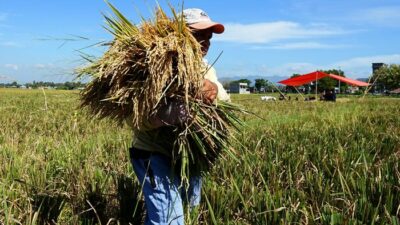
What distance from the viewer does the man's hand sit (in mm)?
2527

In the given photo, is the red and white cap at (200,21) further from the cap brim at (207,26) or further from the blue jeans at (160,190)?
the blue jeans at (160,190)

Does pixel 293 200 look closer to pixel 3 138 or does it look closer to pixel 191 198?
pixel 191 198

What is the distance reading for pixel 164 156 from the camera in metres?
2.73

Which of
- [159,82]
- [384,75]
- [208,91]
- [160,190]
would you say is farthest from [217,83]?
[384,75]

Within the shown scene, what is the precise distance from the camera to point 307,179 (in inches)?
144

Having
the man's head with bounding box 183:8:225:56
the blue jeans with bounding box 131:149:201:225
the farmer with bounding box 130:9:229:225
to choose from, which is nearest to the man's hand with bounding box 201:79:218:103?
the farmer with bounding box 130:9:229:225

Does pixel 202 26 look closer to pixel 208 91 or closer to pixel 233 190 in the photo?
pixel 208 91

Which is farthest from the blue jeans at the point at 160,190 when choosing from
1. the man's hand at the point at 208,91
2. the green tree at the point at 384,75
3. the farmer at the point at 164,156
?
the green tree at the point at 384,75

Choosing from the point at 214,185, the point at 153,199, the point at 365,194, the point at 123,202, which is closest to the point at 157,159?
the point at 153,199

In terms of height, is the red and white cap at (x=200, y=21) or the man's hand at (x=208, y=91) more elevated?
the red and white cap at (x=200, y=21)

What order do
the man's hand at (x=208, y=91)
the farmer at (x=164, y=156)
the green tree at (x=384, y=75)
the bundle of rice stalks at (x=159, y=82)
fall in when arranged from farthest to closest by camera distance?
the green tree at (x=384, y=75) → the farmer at (x=164, y=156) → the man's hand at (x=208, y=91) → the bundle of rice stalks at (x=159, y=82)

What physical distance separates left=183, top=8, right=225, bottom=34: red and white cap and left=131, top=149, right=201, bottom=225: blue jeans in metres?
0.78

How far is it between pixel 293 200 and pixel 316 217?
37cm

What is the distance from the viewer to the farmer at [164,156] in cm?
263
